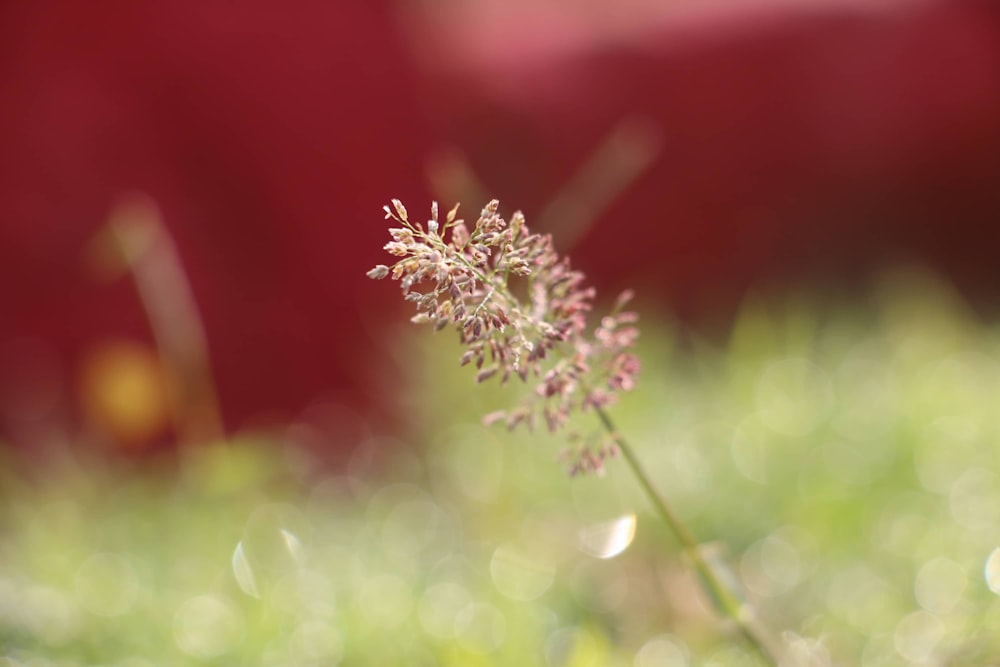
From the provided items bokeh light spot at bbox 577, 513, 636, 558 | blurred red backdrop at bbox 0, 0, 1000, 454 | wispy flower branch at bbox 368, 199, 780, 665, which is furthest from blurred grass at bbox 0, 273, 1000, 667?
blurred red backdrop at bbox 0, 0, 1000, 454

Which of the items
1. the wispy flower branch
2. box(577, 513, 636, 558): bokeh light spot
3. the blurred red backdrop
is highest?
the blurred red backdrop

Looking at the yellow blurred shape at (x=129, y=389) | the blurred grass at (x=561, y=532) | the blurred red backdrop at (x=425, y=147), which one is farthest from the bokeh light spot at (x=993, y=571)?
the blurred red backdrop at (x=425, y=147)

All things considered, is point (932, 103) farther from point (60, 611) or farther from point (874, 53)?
point (60, 611)

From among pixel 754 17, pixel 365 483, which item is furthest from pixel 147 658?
pixel 754 17

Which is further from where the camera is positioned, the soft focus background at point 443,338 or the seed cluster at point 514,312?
the soft focus background at point 443,338

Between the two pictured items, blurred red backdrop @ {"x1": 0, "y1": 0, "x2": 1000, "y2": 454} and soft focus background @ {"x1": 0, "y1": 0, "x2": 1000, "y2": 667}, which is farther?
blurred red backdrop @ {"x1": 0, "y1": 0, "x2": 1000, "y2": 454}

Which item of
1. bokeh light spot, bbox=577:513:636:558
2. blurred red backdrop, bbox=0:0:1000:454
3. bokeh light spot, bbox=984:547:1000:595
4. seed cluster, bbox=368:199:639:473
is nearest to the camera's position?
seed cluster, bbox=368:199:639:473

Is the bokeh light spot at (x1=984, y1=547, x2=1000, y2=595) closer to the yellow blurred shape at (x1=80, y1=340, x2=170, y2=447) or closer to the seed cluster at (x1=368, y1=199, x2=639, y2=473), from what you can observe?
the seed cluster at (x1=368, y1=199, x2=639, y2=473)

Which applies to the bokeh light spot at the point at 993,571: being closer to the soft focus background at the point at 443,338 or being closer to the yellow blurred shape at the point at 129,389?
the soft focus background at the point at 443,338
